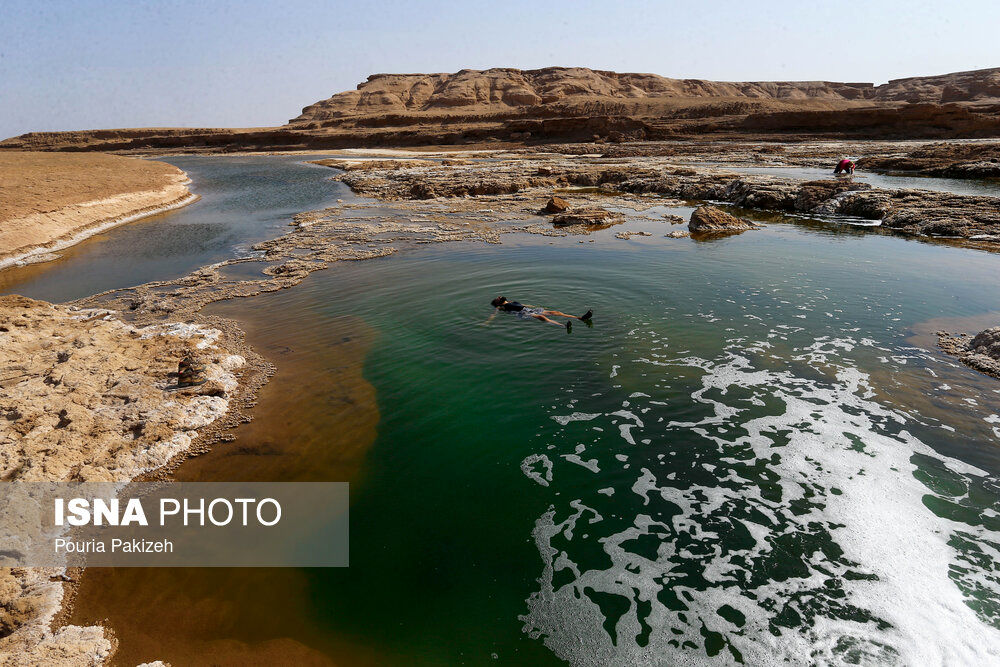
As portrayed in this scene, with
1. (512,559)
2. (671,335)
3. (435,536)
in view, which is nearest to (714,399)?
(671,335)

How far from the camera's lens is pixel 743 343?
10.7 meters

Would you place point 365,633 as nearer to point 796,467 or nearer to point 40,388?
point 796,467

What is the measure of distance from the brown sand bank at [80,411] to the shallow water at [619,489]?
1.64ft

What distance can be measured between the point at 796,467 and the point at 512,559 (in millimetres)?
4591

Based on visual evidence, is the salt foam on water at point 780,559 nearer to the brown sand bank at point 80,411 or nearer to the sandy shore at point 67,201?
the brown sand bank at point 80,411

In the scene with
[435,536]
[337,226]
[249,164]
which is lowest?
[435,536]

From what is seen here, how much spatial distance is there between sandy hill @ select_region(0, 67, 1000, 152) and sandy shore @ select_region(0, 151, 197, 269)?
52094 mm

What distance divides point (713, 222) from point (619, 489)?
1808 cm

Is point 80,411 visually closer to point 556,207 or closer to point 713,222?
point 556,207

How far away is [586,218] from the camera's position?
23.2m

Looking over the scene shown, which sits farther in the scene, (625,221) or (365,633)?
(625,221)

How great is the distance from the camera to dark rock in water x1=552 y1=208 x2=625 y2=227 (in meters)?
23.0

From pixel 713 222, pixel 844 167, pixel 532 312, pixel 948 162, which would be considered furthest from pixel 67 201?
pixel 948 162

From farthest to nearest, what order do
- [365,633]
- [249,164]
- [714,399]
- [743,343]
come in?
[249,164], [743,343], [714,399], [365,633]
